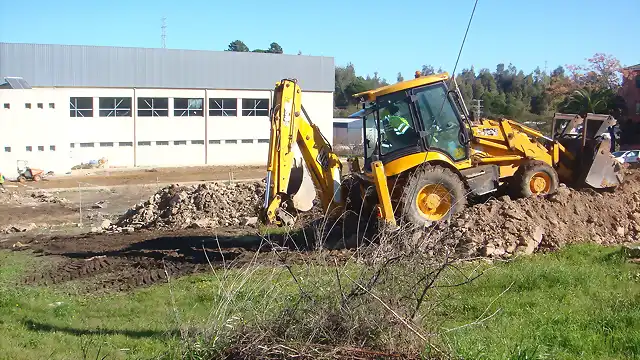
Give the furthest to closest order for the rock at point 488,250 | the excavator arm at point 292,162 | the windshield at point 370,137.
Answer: the excavator arm at point 292,162 → the windshield at point 370,137 → the rock at point 488,250

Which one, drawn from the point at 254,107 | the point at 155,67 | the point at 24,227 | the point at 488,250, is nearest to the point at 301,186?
the point at 488,250

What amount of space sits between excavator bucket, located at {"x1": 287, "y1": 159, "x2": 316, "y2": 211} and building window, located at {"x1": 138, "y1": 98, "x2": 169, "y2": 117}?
3541 cm

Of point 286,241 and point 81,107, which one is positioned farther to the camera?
point 81,107

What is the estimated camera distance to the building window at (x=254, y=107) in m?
52.5

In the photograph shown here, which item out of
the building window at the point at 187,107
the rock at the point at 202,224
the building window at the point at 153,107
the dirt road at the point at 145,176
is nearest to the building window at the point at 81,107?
the building window at the point at 153,107

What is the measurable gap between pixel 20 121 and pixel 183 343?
39.7 m

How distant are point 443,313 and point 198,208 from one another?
642 inches

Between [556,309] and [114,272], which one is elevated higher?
[556,309]

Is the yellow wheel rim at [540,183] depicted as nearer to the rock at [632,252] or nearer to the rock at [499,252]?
the rock at [499,252]

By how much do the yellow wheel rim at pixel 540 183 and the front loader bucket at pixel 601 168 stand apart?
3.26 feet

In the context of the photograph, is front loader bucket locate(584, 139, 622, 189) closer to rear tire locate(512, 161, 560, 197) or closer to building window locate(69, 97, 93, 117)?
rear tire locate(512, 161, 560, 197)

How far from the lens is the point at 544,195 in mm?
14281

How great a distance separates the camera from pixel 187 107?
50438 millimetres

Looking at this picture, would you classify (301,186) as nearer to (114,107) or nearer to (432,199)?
(432,199)
